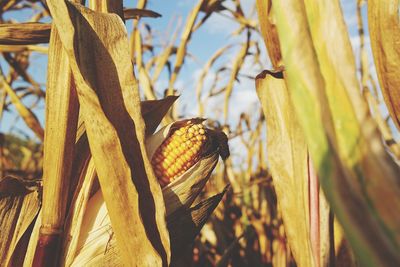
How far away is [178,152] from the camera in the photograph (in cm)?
51

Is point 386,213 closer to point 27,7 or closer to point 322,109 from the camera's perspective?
point 322,109

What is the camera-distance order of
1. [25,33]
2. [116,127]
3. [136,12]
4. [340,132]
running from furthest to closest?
[136,12] < [25,33] < [116,127] < [340,132]

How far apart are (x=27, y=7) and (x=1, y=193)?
1.36m

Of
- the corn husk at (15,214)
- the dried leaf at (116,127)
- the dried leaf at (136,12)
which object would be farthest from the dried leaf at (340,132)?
the dried leaf at (136,12)

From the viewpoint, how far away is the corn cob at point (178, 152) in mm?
504

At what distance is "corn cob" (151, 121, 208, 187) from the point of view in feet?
1.65

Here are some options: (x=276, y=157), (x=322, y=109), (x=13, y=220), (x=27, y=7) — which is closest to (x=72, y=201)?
(x=13, y=220)

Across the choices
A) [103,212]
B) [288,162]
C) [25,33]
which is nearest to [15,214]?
[103,212]

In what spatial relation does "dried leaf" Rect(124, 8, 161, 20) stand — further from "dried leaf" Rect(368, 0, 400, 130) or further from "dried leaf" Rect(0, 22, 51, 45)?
"dried leaf" Rect(368, 0, 400, 130)

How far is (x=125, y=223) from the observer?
1.38 feet

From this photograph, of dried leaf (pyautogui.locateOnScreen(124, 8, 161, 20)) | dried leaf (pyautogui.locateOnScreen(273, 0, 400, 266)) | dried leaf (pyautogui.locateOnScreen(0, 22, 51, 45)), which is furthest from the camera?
dried leaf (pyautogui.locateOnScreen(124, 8, 161, 20))

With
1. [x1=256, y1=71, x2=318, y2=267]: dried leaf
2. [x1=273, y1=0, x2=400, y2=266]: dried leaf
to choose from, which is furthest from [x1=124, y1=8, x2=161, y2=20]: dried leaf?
[x1=273, y1=0, x2=400, y2=266]: dried leaf

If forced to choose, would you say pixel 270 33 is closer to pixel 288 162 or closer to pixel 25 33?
pixel 288 162

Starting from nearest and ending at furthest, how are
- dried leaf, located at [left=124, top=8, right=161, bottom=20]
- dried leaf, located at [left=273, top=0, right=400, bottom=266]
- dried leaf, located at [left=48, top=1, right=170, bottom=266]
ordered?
1. dried leaf, located at [left=273, top=0, right=400, bottom=266]
2. dried leaf, located at [left=48, top=1, right=170, bottom=266]
3. dried leaf, located at [left=124, top=8, right=161, bottom=20]
